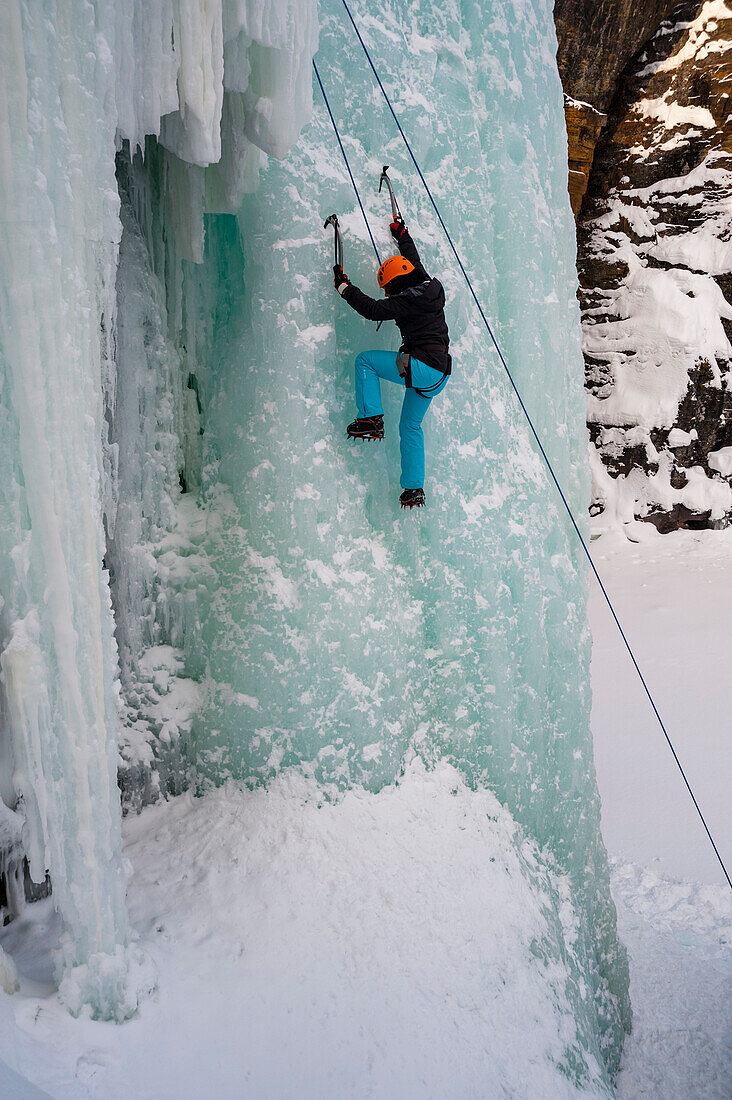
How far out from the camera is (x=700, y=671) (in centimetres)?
842

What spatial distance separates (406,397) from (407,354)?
21 cm

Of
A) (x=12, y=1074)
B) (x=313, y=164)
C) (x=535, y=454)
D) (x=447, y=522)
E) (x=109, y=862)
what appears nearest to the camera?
(x=12, y=1074)

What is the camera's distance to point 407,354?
3301 mm

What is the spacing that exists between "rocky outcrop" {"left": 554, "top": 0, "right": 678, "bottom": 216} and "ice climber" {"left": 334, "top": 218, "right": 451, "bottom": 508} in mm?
8066

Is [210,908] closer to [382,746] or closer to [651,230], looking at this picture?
[382,746]

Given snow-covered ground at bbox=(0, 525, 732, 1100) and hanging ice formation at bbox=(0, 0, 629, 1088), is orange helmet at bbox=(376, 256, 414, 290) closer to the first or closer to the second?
hanging ice formation at bbox=(0, 0, 629, 1088)

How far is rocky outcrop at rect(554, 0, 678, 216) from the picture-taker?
30.4 feet

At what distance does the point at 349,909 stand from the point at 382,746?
2.43ft

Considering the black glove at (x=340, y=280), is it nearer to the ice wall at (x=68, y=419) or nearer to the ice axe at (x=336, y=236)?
the ice axe at (x=336, y=236)

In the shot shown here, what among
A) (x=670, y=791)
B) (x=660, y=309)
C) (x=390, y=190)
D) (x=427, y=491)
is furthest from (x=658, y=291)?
(x=427, y=491)

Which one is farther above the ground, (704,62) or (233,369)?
(704,62)

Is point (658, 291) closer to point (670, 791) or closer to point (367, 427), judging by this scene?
point (670, 791)

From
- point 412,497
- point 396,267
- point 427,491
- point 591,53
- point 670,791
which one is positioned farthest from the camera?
point 591,53

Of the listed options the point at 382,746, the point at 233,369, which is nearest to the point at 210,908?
the point at 382,746
